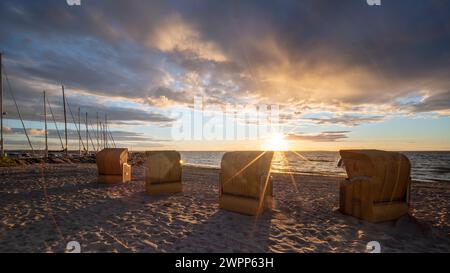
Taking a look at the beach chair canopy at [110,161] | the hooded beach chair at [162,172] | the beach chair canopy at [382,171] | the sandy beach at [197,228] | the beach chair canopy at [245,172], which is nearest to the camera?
the sandy beach at [197,228]

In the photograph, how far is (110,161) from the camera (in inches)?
584

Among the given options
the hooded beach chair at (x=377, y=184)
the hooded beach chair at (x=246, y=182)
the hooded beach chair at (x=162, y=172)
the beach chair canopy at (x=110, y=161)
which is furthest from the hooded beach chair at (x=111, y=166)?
the hooded beach chair at (x=377, y=184)

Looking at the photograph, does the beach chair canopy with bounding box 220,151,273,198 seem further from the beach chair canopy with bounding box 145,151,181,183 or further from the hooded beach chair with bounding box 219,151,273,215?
the beach chair canopy with bounding box 145,151,181,183

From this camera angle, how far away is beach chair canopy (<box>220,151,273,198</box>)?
7855mm

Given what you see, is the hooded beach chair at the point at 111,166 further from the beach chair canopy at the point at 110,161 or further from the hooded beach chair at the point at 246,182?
the hooded beach chair at the point at 246,182

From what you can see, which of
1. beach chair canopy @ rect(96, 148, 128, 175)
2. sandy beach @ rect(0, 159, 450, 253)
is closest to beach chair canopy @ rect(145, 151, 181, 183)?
sandy beach @ rect(0, 159, 450, 253)

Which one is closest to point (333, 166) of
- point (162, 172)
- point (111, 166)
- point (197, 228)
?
point (111, 166)

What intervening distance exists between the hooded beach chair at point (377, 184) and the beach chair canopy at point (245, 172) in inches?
95.4

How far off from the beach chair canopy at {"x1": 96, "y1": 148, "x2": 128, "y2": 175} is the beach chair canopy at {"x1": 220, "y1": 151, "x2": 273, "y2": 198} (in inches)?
327

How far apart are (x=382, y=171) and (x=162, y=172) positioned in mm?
8446

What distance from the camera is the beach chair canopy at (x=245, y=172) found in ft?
25.8
